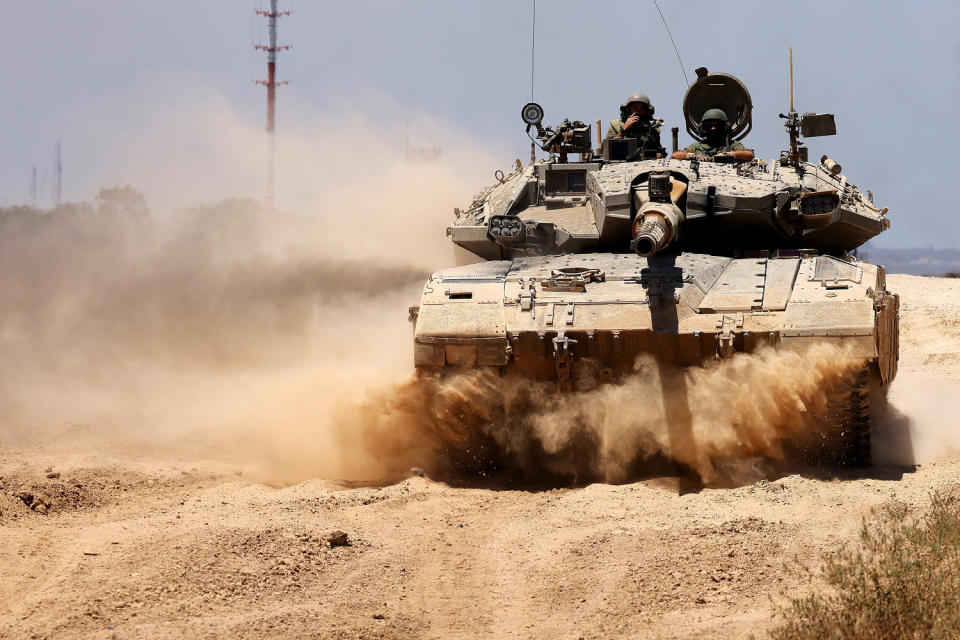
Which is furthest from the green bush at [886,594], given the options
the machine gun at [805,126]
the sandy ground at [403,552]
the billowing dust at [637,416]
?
the machine gun at [805,126]

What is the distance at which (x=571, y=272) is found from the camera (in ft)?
37.8

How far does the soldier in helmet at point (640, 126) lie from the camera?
15.5m

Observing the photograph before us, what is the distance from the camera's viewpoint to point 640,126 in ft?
51.0

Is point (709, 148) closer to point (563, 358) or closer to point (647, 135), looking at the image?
point (647, 135)

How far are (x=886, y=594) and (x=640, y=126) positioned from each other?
33.7 feet

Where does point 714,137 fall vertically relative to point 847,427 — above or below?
above

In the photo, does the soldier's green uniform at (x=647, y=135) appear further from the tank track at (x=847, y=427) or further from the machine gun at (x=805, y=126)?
the tank track at (x=847, y=427)

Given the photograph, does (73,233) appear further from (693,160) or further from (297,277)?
(693,160)

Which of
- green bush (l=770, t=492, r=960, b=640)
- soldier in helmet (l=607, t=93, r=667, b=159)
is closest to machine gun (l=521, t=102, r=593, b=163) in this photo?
soldier in helmet (l=607, t=93, r=667, b=159)

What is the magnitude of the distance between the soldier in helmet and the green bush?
8810 mm

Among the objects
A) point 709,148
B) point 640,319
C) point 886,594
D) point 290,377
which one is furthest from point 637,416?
point 709,148

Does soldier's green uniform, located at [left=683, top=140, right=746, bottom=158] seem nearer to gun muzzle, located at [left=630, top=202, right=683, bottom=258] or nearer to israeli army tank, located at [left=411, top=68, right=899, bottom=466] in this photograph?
israeli army tank, located at [left=411, top=68, right=899, bottom=466]

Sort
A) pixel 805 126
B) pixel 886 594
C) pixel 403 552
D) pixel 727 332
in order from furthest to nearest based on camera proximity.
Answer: pixel 805 126
pixel 727 332
pixel 403 552
pixel 886 594

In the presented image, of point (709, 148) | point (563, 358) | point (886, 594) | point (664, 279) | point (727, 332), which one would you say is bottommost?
point (886, 594)
